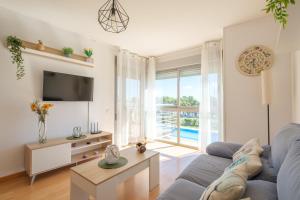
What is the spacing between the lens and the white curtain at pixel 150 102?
435 cm

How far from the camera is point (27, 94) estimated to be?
239 cm

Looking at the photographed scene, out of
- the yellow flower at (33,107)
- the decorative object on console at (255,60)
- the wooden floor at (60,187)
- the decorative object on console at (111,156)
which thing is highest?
the decorative object on console at (255,60)

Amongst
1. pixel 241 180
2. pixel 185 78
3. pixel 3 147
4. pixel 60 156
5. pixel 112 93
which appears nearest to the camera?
pixel 241 180

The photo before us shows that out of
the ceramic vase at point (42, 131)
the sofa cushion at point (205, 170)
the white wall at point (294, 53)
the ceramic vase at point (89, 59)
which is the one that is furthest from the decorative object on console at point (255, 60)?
the ceramic vase at point (42, 131)

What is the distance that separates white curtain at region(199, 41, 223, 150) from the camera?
3.14m

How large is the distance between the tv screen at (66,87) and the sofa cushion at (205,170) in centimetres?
233

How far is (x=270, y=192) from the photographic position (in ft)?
3.01

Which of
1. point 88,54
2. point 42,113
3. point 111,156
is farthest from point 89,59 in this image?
point 111,156

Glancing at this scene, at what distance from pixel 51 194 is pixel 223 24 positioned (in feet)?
11.8

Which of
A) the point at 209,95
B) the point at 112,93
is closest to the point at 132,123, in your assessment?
the point at 112,93

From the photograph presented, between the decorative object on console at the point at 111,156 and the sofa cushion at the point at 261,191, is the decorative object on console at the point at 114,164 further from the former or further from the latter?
the sofa cushion at the point at 261,191

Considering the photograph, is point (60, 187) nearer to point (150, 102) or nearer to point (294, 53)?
point (150, 102)

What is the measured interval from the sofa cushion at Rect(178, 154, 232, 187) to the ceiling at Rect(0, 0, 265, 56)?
2021 mm

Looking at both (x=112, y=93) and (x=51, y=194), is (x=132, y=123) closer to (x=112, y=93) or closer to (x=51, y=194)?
(x=112, y=93)
